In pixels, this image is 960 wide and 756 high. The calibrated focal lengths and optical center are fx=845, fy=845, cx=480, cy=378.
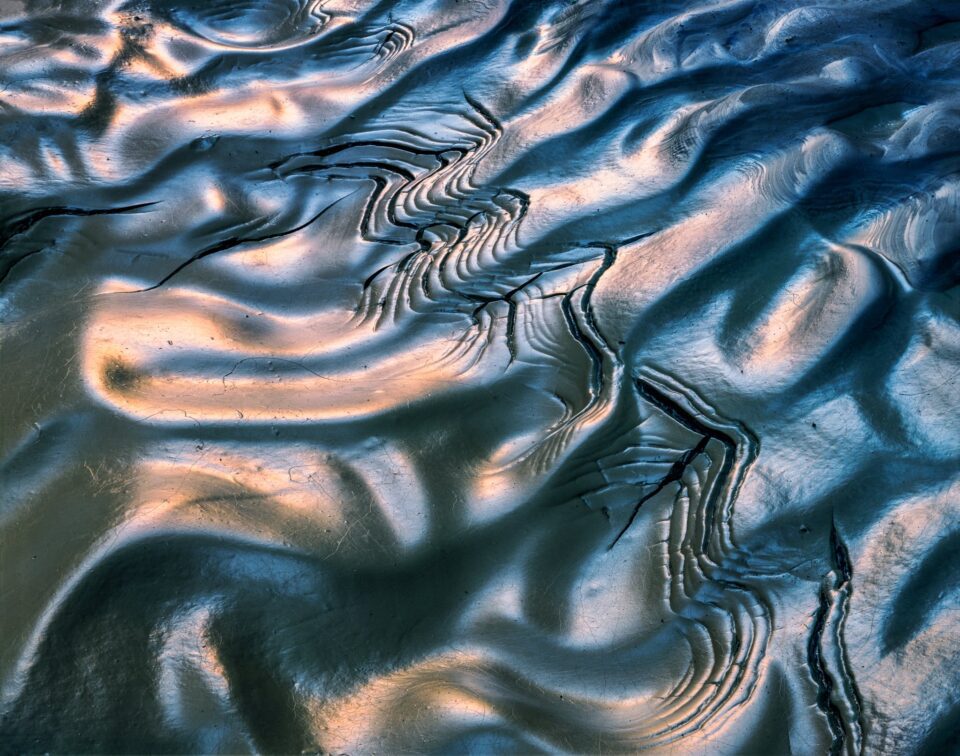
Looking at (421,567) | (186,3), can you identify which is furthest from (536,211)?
(186,3)

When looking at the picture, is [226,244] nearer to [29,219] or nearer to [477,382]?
[29,219]

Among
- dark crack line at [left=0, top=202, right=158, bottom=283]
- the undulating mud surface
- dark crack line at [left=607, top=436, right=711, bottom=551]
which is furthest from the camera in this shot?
dark crack line at [left=0, top=202, right=158, bottom=283]

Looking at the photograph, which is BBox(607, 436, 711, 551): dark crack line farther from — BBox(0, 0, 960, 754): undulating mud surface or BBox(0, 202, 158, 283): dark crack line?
BBox(0, 202, 158, 283): dark crack line

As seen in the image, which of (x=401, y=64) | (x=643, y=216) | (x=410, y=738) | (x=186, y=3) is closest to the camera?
(x=410, y=738)

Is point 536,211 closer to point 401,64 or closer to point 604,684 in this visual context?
point 401,64

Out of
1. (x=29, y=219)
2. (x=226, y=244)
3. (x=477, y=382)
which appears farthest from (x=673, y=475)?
(x=29, y=219)

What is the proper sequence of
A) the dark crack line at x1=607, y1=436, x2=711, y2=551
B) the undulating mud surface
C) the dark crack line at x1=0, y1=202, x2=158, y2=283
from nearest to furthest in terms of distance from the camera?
the undulating mud surface → the dark crack line at x1=607, y1=436, x2=711, y2=551 → the dark crack line at x1=0, y1=202, x2=158, y2=283

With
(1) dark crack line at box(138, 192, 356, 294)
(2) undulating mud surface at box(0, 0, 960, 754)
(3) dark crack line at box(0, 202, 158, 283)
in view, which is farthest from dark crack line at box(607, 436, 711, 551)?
(3) dark crack line at box(0, 202, 158, 283)

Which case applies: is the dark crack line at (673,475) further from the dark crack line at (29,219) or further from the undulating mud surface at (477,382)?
the dark crack line at (29,219)

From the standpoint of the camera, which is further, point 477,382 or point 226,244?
point 226,244
